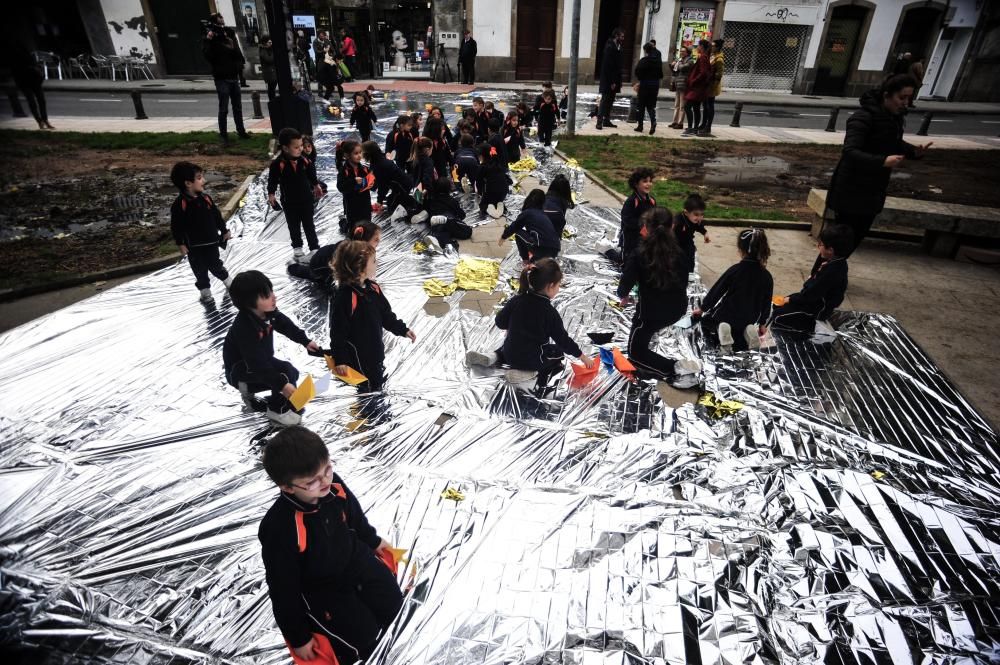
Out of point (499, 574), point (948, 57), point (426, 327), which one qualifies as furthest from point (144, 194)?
point (948, 57)

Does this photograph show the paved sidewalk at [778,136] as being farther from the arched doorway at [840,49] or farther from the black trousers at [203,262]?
the black trousers at [203,262]

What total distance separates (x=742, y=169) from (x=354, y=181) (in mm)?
8311

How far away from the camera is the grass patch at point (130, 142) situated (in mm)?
10750

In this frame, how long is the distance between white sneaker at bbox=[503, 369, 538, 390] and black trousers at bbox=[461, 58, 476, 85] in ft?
66.9

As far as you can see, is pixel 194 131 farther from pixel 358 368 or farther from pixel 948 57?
pixel 948 57

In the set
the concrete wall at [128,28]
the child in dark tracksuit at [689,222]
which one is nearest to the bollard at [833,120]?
the child in dark tracksuit at [689,222]

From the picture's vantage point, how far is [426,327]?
4934 millimetres

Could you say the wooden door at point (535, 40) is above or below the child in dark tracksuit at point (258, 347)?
above

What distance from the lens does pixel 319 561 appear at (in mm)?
2059

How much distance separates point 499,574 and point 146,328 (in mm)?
4033

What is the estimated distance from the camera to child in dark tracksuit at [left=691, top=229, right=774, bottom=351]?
432 centimetres

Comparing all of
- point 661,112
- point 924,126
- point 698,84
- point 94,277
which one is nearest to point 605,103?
point 698,84

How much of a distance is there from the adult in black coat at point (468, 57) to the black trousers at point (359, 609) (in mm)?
22088

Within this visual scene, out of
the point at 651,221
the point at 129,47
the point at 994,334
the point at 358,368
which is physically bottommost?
the point at 994,334
